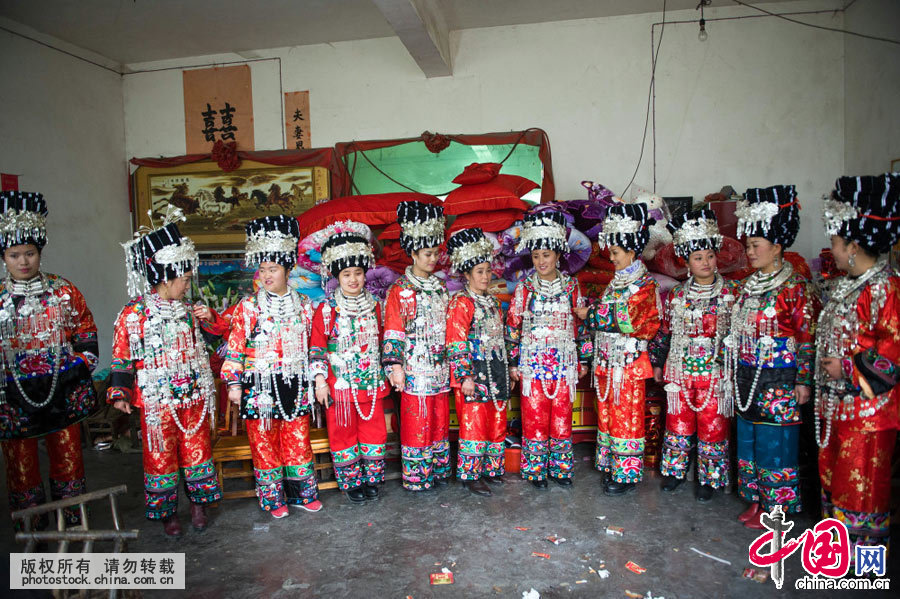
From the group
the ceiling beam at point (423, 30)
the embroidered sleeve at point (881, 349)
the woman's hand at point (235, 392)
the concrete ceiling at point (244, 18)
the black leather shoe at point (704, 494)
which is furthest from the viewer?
the concrete ceiling at point (244, 18)

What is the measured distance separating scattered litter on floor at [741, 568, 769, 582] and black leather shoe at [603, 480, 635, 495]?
86 centimetres

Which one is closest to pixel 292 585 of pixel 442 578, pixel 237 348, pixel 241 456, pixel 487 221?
pixel 442 578

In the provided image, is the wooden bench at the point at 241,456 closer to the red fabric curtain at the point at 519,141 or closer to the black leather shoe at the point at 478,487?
the black leather shoe at the point at 478,487

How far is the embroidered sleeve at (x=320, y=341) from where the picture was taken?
3.15 metres

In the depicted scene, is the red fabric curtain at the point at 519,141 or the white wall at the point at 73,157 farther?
the red fabric curtain at the point at 519,141

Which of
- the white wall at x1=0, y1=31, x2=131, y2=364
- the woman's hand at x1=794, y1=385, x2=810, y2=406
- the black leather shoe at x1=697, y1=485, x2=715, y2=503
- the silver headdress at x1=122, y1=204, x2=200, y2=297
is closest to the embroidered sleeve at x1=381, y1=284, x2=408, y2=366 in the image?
the silver headdress at x1=122, y1=204, x2=200, y2=297

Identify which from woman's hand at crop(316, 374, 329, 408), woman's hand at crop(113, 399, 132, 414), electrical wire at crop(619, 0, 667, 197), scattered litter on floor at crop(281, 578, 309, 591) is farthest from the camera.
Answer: electrical wire at crop(619, 0, 667, 197)

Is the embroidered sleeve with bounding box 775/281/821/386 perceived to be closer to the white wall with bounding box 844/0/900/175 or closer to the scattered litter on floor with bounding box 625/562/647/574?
the scattered litter on floor with bounding box 625/562/647/574

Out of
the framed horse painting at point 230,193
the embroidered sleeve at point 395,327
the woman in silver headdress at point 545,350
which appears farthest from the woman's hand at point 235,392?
the framed horse painting at point 230,193

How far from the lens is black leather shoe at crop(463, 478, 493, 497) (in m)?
3.37

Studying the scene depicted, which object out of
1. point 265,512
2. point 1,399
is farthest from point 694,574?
point 1,399

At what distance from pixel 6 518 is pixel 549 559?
3150 mm

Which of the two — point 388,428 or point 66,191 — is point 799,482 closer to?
point 388,428

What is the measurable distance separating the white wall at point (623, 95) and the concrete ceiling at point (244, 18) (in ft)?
0.56
